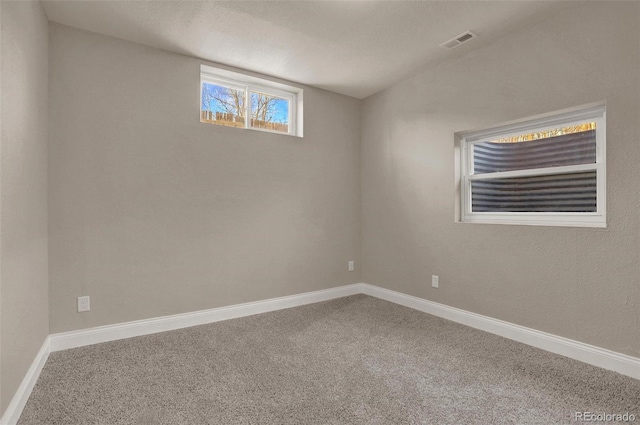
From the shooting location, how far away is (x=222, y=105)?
10.9 feet

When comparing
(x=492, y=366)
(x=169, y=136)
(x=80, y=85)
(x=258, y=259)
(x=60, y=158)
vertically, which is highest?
(x=80, y=85)

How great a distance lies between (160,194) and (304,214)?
1.52 m

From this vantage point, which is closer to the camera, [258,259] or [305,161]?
[258,259]

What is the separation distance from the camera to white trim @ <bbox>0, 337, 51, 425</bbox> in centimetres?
152

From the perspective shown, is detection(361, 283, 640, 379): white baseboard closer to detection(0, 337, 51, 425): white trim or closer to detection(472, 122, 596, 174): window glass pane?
detection(472, 122, 596, 174): window glass pane

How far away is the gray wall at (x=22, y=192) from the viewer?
5.00 feet

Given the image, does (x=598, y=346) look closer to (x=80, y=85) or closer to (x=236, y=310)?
(x=236, y=310)

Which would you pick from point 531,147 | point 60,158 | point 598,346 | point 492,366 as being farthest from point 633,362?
point 60,158

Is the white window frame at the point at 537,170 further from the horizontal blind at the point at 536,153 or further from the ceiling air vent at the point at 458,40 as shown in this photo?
the ceiling air vent at the point at 458,40

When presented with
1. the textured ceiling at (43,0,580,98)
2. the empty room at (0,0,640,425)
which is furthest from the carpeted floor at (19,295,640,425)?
the textured ceiling at (43,0,580,98)

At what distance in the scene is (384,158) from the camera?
12.7ft

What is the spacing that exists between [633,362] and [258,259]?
2972 millimetres
